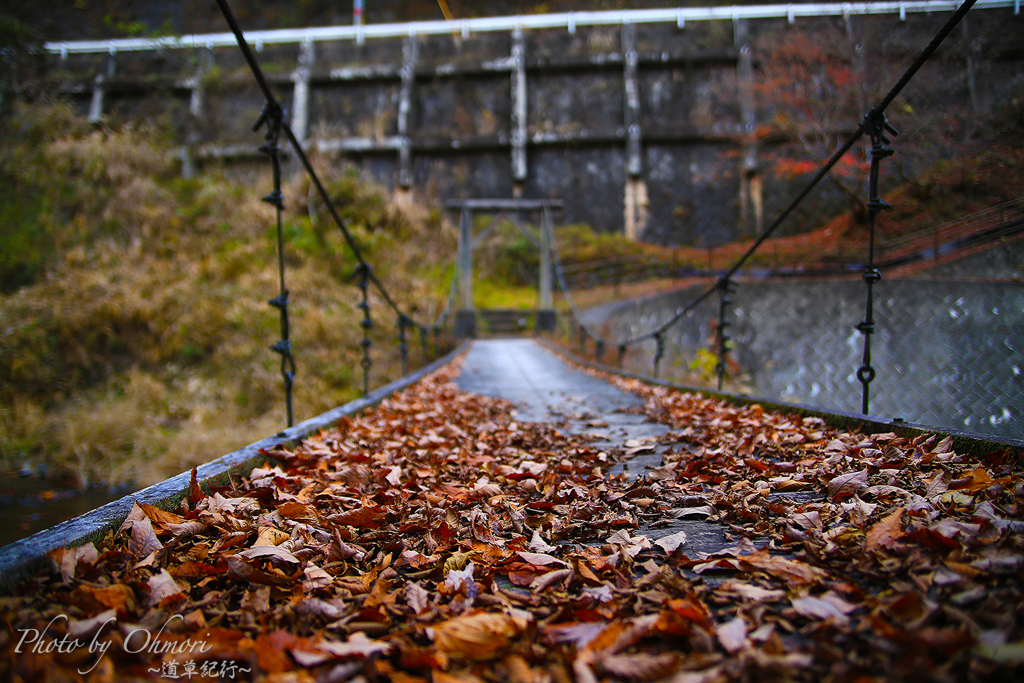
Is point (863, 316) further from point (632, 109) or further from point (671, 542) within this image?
point (632, 109)

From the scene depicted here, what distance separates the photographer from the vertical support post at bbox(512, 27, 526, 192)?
51.3 ft

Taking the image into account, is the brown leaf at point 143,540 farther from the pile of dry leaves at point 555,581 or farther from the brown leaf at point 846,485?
the brown leaf at point 846,485

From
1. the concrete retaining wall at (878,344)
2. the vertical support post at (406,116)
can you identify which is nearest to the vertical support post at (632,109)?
the vertical support post at (406,116)

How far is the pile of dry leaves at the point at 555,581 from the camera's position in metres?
0.66

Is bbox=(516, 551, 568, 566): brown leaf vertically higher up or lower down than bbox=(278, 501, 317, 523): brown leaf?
lower down

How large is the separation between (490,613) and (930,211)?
4562mm

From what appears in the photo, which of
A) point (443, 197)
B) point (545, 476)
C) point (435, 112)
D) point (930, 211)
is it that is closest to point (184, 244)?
point (443, 197)

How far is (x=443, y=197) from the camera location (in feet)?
52.6

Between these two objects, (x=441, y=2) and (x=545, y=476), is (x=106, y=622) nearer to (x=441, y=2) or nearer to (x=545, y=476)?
(x=545, y=476)

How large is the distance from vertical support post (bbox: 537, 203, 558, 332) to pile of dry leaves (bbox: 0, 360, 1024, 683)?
38.4 feet

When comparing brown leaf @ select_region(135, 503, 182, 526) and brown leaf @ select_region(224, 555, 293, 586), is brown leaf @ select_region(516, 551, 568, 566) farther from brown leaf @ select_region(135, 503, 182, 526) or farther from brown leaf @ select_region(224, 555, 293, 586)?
brown leaf @ select_region(135, 503, 182, 526)

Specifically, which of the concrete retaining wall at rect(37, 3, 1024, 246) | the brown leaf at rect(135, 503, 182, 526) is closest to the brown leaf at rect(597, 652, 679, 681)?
the brown leaf at rect(135, 503, 182, 526)

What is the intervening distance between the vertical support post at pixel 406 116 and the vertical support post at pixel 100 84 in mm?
10181

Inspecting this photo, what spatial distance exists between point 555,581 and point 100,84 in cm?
2309
